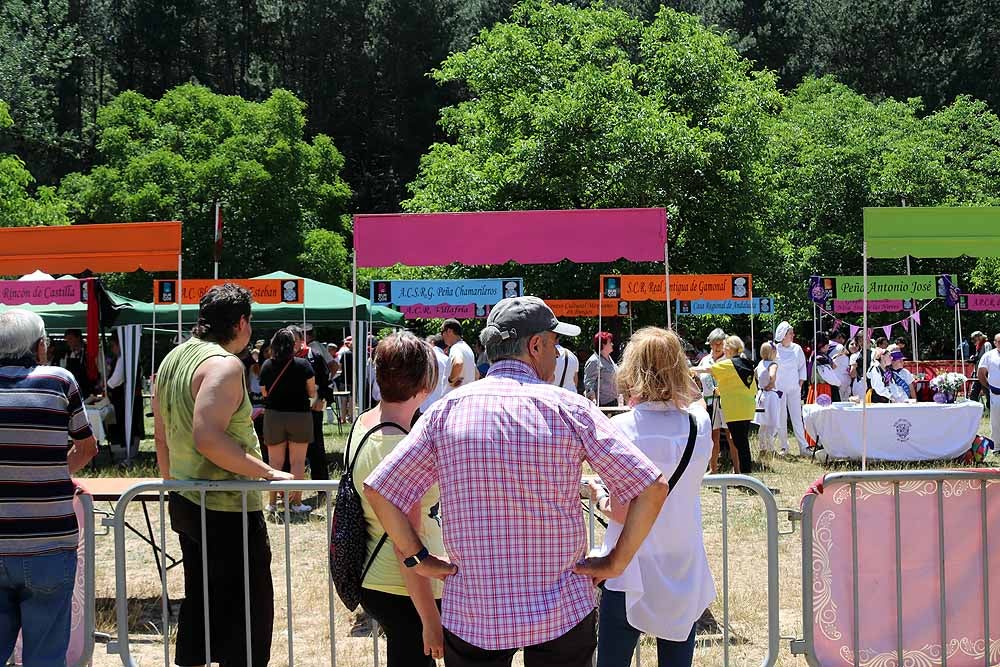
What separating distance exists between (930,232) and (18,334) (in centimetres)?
884

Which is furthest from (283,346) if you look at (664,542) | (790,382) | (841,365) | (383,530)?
(841,365)

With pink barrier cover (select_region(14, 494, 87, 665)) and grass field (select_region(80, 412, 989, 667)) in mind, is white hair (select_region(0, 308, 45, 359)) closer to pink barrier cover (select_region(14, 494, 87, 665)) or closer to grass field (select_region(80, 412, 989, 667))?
pink barrier cover (select_region(14, 494, 87, 665))

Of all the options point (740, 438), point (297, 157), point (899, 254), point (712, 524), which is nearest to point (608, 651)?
point (712, 524)

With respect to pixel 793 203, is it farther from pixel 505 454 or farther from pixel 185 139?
pixel 505 454

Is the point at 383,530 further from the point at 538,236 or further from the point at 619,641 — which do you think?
the point at 538,236

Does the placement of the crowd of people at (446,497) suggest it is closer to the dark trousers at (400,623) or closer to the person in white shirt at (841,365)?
the dark trousers at (400,623)

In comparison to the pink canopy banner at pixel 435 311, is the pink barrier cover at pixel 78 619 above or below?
below

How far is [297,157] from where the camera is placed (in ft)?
117

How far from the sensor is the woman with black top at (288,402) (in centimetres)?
897

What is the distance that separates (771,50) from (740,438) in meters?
37.9

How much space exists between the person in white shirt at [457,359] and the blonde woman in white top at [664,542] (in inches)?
240

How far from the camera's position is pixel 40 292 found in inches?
512

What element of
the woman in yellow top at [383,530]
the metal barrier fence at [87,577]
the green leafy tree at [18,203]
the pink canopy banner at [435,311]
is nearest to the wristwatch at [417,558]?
the woman in yellow top at [383,530]

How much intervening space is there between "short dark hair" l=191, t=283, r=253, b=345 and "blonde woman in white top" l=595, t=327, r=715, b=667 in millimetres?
1641
